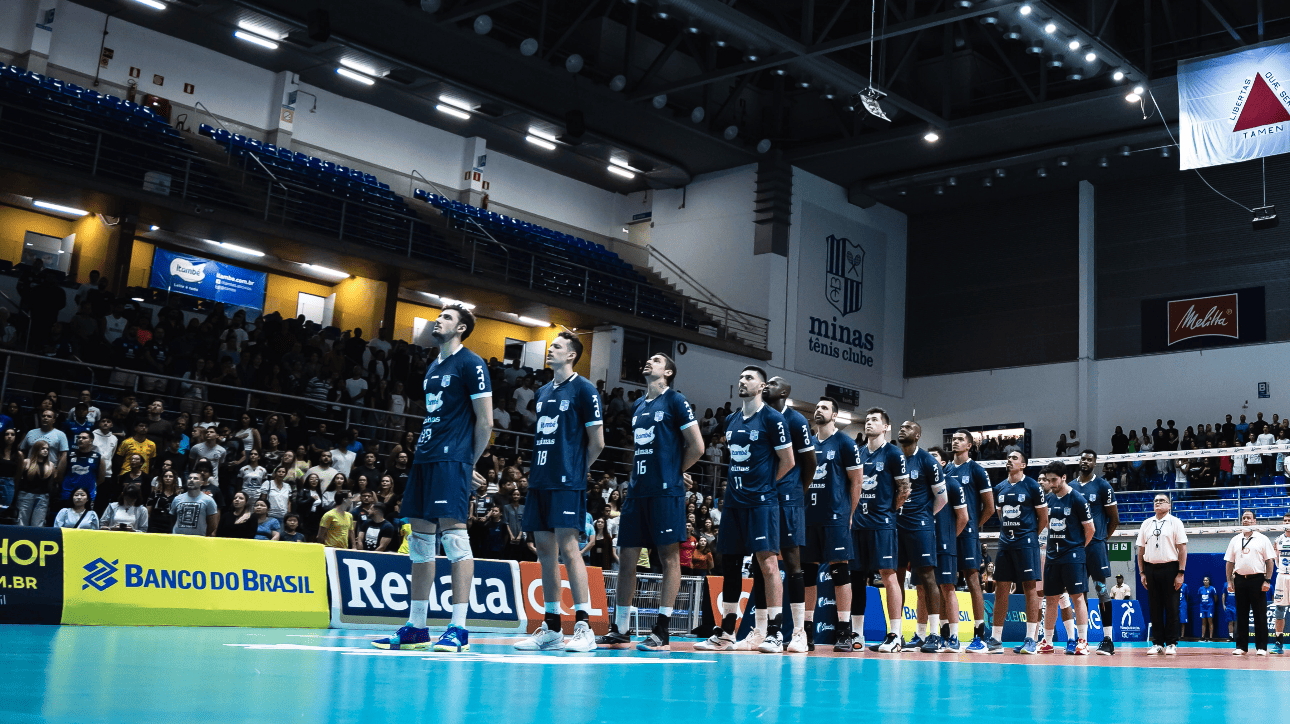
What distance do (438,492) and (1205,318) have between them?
28.3 m

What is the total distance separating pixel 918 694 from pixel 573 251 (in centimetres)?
2534

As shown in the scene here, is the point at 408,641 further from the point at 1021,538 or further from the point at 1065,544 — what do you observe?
the point at 1065,544

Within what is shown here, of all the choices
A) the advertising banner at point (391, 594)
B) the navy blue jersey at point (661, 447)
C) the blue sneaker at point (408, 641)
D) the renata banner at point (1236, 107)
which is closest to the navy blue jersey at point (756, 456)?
A: the navy blue jersey at point (661, 447)

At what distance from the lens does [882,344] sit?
3434cm

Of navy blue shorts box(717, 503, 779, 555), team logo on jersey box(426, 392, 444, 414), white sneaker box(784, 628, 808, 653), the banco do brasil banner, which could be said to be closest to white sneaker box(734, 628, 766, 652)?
white sneaker box(784, 628, 808, 653)

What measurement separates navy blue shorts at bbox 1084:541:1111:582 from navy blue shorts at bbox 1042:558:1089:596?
1.28 m

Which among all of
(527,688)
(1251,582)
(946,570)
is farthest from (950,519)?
(527,688)

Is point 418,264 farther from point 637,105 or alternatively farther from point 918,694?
point 918,694

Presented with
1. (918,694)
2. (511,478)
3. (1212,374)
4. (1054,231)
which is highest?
(1054,231)

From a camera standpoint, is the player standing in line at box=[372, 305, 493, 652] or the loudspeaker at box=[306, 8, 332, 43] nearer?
the player standing in line at box=[372, 305, 493, 652]

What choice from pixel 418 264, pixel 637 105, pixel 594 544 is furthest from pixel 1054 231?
pixel 594 544

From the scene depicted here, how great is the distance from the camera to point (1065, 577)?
11.8 meters

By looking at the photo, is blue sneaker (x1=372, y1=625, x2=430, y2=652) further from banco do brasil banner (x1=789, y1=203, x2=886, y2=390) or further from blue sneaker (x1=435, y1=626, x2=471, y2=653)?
banco do brasil banner (x1=789, y1=203, x2=886, y2=390)

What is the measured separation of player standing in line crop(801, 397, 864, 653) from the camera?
9.67 m
